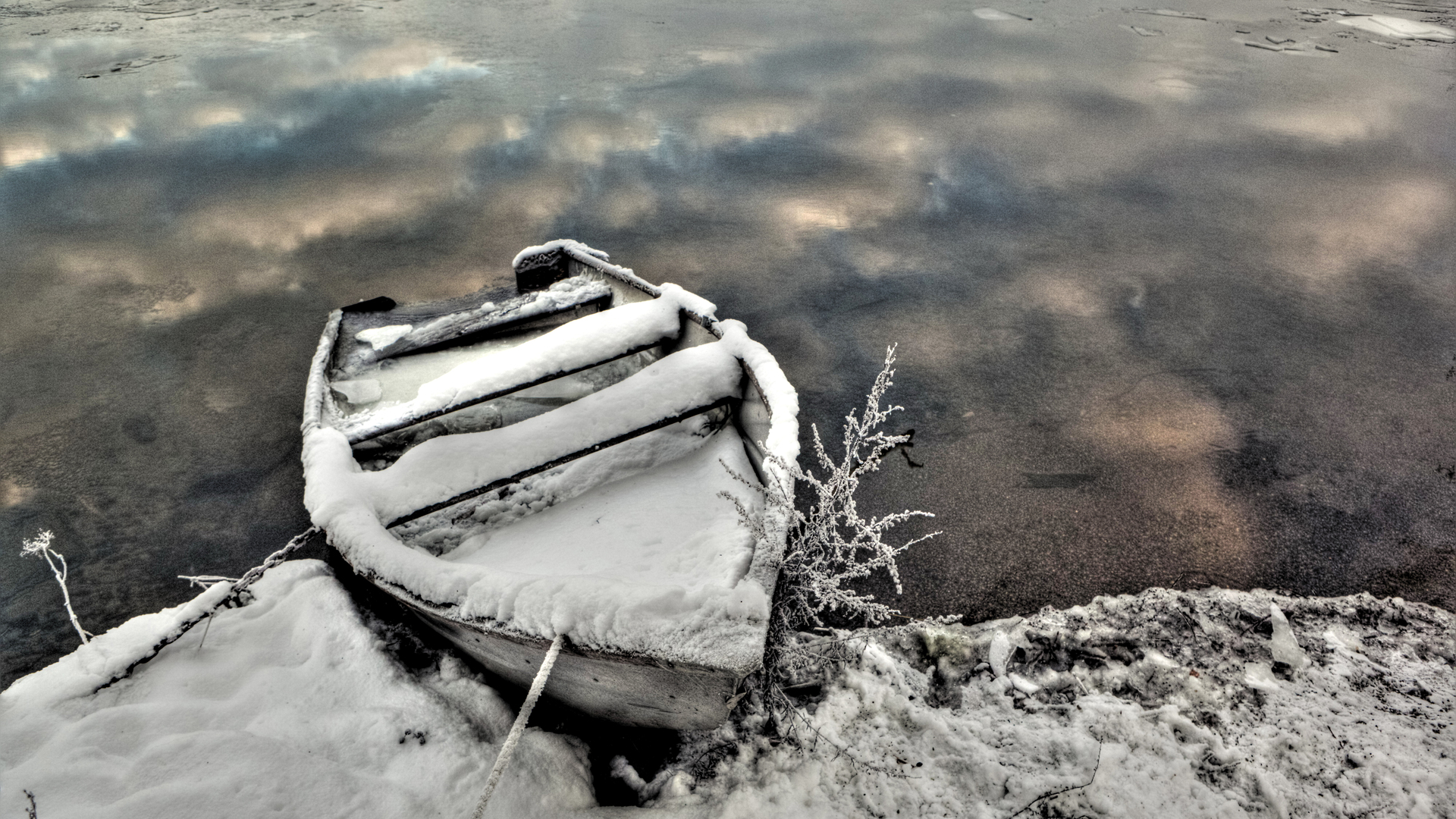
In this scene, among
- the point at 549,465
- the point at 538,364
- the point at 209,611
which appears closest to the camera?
the point at 209,611

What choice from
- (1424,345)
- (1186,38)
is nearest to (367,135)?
(1424,345)

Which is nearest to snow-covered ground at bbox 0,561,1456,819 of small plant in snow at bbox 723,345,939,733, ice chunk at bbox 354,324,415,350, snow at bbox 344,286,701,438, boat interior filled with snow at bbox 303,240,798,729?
small plant in snow at bbox 723,345,939,733

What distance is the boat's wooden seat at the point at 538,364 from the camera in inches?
143

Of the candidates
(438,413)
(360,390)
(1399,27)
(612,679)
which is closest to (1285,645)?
(612,679)

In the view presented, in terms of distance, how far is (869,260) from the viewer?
24.8 ft

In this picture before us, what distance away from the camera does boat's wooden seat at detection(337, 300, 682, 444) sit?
3.64 meters

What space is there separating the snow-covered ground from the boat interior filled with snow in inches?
14.8

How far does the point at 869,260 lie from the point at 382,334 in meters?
4.60

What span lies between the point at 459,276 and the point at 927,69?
10.1 metres

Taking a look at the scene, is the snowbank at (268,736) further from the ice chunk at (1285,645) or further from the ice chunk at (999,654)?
the ice chunk at (1285,645)

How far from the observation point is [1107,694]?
10.8 feet

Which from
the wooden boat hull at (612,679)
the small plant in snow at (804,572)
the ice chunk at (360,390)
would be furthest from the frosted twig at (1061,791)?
the ice chunk at (360,390)

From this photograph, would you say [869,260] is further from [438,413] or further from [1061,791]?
[1061,791]

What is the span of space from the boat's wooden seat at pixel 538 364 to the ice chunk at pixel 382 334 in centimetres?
141
